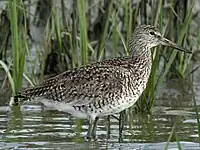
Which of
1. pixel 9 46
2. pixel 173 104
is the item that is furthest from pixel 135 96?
pixel 9 46

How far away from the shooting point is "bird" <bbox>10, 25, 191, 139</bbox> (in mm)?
8070

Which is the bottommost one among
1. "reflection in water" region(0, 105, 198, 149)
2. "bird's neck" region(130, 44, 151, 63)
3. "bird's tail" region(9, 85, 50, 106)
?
"reflection in water" region(0, 105, 198, 149)

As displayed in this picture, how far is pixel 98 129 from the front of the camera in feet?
27.9

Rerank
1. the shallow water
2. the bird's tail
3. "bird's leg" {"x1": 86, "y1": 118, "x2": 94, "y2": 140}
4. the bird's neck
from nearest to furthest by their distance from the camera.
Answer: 1. the shallow water
2. "bird's leg" {"x1": 86, "y1": 118, "x2": 94, "y2": 140}
3. the bird's tail
4. the bird's neck

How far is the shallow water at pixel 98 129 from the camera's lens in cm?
770

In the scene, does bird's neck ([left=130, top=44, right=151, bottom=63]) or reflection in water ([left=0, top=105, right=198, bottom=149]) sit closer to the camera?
reflection in water ([left=0, top=105, right=198, bottom=149])

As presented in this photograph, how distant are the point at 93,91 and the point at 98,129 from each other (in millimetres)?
526

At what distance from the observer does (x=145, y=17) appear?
37.3 ft

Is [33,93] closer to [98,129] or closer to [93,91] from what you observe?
[93,91]

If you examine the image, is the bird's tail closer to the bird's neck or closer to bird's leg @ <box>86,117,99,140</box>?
bird's leg @ <box>86,117,99,140</box>

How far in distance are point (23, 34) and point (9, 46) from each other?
258 centimetres

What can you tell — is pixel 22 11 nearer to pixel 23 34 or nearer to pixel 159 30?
pixel 23 34

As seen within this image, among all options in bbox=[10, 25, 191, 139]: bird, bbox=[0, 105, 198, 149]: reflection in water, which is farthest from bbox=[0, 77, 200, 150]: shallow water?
bbox=[10, 25, 191, 139]: bird

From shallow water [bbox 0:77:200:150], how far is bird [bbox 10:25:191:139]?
0.26 metres
